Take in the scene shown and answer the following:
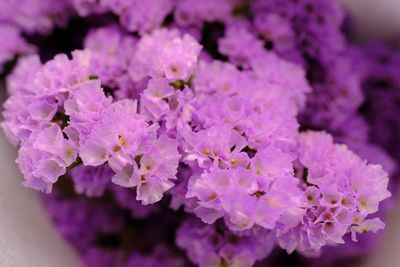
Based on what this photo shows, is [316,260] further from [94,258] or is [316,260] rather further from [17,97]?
[17,97]

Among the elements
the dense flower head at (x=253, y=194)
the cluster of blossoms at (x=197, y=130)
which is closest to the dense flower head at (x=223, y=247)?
the cluster of blossoms at (x=197, y=130)

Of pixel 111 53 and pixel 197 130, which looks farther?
pixel 111 53

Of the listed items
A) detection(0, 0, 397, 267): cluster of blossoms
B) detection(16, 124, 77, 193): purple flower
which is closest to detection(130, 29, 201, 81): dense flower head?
detection(0, 0, 397, 267): cluster of blossoms

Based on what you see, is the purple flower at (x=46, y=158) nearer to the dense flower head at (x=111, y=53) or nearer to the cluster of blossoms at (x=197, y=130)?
the cluster of blossoms at (x=197, y=130)

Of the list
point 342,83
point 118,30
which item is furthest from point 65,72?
point 342,83

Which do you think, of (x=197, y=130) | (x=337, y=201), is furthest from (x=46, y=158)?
(x=337, y=201)

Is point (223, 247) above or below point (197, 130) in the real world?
below

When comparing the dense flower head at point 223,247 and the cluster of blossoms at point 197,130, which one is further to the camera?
the dense flower head at point 223,247

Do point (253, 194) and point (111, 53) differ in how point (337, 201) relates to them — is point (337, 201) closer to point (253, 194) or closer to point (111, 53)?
point (253, 194)

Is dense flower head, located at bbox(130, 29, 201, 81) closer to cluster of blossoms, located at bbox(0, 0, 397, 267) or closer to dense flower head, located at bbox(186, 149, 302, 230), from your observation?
cluster of blossoms, located at bbox(0, 0, 397, 267)
